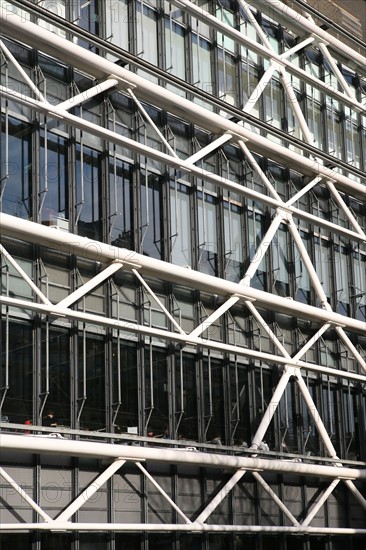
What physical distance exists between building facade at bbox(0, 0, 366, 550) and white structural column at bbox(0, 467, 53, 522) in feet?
0.19

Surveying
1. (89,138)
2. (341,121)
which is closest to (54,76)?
(89,138)

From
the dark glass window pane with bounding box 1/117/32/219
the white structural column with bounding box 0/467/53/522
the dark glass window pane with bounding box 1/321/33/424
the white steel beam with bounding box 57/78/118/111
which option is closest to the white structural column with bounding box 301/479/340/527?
the white structural column with bounding box 0/467/53/522

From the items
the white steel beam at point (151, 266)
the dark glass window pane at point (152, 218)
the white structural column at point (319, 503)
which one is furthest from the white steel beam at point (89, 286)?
the white structural column at point (319, 503)

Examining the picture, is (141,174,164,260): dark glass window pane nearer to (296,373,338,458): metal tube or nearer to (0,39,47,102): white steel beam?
(0,39,47,102): white steel beam

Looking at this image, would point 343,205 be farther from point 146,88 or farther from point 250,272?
point 146,88

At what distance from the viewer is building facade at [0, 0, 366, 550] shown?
23469mm

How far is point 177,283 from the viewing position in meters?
27.1

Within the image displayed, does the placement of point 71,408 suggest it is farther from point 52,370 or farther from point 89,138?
point 89,138

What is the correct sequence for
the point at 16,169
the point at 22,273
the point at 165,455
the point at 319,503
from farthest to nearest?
the point at 319,503 → the point at 165,455 → the point at 16,169 → the point at 22,273

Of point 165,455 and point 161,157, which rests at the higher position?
point 161,157

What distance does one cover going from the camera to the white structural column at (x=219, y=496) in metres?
25.8

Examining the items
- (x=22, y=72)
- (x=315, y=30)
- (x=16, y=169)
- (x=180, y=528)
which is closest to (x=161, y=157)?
(x=16, y=169)

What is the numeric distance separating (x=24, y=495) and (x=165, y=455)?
158 inches

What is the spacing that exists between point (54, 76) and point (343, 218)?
12.6m
